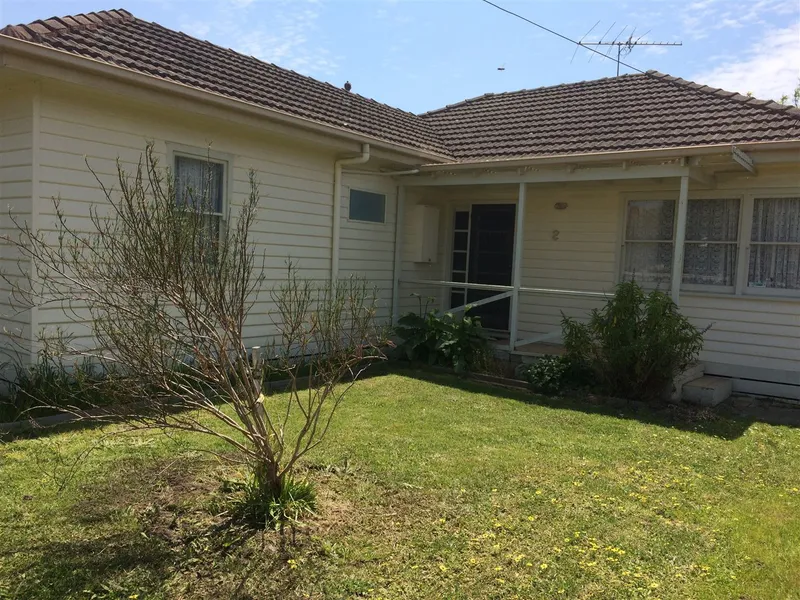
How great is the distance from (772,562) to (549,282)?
7.34m

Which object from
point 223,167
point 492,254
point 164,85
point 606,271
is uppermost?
point 164,85

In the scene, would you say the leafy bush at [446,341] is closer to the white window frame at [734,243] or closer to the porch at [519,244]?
the porch at [519,244]

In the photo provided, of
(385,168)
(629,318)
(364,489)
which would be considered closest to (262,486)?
(364,489)

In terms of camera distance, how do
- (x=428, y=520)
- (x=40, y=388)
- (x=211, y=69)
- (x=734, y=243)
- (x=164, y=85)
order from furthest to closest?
1. (x=734, y=243)
2. (x=211, y=69)
3. (x=164, y=85)
4. (x=40, y=388)
5. (x=428, y=520)

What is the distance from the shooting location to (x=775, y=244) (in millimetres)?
8422

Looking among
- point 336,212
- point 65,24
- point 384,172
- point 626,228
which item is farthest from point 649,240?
point 65,24

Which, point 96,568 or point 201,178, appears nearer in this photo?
point 96,568

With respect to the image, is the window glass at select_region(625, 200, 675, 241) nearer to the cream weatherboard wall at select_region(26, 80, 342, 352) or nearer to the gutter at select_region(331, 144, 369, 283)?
the gutter at select_region(331, 144, 369, 283)

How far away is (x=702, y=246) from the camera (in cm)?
902

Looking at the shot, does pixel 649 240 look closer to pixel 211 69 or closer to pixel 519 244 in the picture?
pixel 519 244

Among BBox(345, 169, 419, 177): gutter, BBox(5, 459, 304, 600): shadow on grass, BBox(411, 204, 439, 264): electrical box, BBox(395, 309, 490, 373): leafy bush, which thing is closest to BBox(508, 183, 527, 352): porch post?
BBox(395, 309, 490, 373): leafy bush

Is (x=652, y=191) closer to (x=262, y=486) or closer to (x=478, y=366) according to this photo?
(x=478, y=366)

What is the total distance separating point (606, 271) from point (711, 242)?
161 cm

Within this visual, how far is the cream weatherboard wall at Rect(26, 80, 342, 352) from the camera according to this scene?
6.21m
